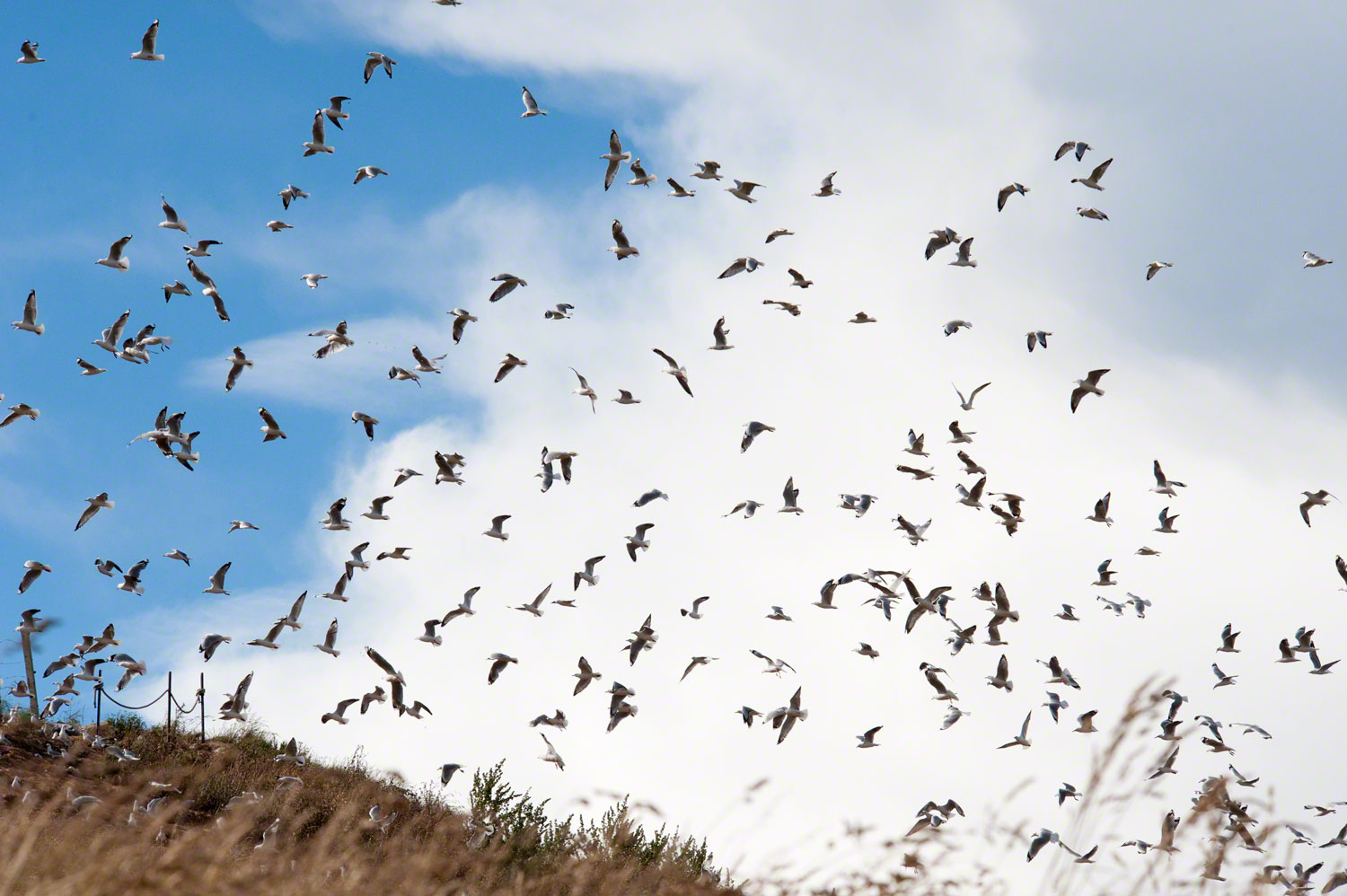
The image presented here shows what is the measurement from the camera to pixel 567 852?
2242cm

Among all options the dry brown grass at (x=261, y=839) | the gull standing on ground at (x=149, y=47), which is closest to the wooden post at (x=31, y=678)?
the dry brown grass at (x=261, y=839)

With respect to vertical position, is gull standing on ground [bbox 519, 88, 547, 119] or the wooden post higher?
gull standing on ground [bbox 519, 88, 547, 119]

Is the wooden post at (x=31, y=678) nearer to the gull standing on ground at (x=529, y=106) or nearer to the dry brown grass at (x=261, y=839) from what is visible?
the dry brown grass at (x=261, y=839)

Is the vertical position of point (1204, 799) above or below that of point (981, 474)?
below

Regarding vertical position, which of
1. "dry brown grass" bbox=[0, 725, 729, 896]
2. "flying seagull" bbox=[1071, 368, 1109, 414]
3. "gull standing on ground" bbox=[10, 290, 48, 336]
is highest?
"flying seagull" bbox=[1071, 368, 1109, 414]

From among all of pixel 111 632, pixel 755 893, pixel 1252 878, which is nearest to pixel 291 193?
pixel 111 632

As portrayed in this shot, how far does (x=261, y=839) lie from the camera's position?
19125mm

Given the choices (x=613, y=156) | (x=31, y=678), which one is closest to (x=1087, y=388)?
(x=613, y=156)

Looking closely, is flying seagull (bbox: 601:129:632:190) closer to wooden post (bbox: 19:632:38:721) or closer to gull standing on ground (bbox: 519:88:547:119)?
gull standing on ground (bbox: 519:88:547:119)

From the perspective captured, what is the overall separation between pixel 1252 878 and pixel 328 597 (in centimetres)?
1538

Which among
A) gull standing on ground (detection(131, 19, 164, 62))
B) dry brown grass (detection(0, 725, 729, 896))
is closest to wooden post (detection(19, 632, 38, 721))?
dry brown grass (detection(0, 725, 729, 896))

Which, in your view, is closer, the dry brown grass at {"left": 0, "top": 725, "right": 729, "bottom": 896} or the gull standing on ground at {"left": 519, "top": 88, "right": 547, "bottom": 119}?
the dry brown grass at {"left": 0, "top": 725, "right": 729, "bottom": 896}

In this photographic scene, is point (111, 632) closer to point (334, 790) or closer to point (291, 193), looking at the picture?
point (334, 790)

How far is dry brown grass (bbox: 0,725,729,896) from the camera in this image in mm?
7730
